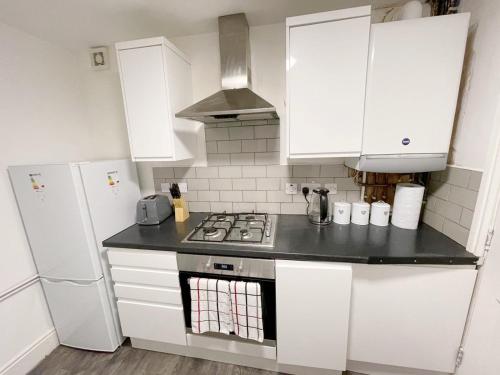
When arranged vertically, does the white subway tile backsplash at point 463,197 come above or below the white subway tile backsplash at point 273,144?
below

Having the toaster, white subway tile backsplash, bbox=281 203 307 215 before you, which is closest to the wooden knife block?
the toaster

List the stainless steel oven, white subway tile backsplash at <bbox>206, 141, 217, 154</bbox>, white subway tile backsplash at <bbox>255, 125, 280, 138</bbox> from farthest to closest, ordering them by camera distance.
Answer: white subway tile backsplash at <bbox>206, 141, 217, 154</bbox>, white subway tile backsplash at <bbox>255, 125, 280, 138</bbox>, the stainless steel oven

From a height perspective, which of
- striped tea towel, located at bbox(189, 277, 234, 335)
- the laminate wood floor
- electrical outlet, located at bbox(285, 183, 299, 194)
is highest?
electrical outlet, located at bbox(285, 183, 299, 194)

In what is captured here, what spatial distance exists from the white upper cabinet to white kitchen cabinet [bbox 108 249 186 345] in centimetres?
109

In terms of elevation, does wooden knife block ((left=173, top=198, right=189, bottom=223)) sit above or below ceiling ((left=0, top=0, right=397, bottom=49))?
below

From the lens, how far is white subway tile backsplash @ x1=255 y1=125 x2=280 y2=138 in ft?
5.16

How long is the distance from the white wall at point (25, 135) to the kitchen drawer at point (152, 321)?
67cm

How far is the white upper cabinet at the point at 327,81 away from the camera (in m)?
1.05

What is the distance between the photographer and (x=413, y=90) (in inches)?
41.2

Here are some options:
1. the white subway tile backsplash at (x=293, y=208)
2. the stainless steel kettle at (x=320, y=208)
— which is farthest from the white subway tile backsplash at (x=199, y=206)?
the stainless steel kettle at (x=320, y=208)

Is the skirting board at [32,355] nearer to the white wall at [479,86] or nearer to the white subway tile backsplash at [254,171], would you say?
the white subway tile backsplash at [254,171]

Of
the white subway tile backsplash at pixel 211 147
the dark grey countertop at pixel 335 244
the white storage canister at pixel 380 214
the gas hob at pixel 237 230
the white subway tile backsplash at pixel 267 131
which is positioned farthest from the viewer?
the white subway tile backsplash at pixel 211 147

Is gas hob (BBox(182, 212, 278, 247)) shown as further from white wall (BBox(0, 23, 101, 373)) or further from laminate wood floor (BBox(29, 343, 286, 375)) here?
white wall (BBox(0, 23, 101, 373))

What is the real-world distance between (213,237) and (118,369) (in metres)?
1.15
